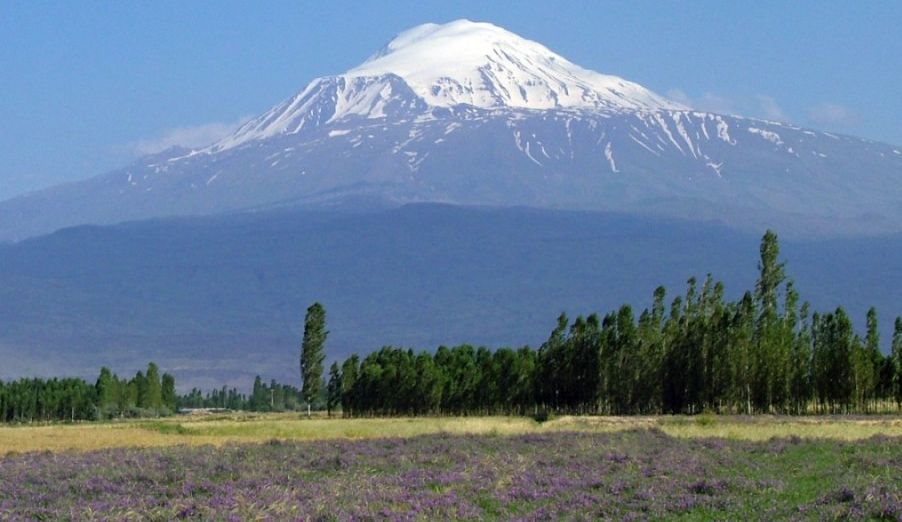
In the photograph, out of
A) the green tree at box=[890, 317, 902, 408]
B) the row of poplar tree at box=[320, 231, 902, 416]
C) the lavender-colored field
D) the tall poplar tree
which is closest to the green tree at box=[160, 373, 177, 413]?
the tall poplar tree

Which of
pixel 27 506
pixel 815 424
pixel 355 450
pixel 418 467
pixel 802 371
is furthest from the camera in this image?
pixel 802 371

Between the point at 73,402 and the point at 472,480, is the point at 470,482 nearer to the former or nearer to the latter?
the point at 472,480

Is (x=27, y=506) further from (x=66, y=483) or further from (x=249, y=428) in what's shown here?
(x=249, y=428)

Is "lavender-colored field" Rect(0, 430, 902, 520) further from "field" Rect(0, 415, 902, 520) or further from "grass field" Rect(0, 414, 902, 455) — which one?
"grass field" Rect(0, 414, 902, 455)

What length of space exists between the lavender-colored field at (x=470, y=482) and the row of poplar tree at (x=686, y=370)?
133 ft

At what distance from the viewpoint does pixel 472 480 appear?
92.5 ft

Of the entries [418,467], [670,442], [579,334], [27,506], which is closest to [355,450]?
[418,467]

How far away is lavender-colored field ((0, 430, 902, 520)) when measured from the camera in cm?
2400

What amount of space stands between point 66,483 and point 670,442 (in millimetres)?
15109

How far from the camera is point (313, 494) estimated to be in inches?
1042

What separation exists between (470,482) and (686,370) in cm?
5289

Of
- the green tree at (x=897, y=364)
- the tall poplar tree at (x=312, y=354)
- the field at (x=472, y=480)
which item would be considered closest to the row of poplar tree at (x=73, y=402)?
the tall poplar tree at (x=312, y=354)

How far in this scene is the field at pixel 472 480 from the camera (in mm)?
24062

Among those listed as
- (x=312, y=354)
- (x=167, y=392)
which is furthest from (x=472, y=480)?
(x=167, y=392)
